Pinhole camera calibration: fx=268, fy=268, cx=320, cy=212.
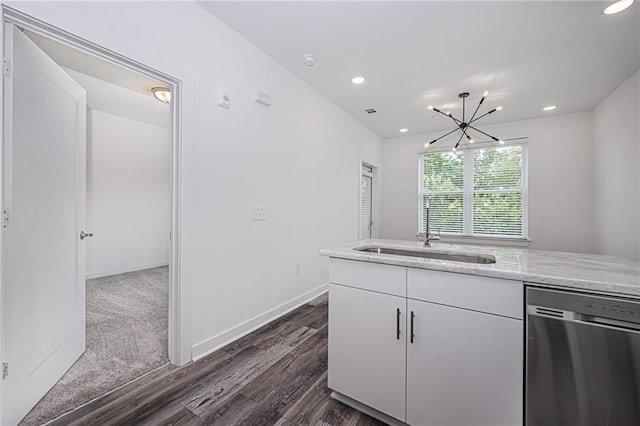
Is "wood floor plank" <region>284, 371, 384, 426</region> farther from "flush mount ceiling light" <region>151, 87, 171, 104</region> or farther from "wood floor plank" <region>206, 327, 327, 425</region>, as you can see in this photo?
"flush mount ceiling light" <region>151, 87, 171, 104</region>

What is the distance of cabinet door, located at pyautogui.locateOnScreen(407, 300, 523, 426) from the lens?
1.18 metres

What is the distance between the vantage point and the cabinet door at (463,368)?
1.18 m

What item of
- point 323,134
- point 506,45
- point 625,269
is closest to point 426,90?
point 506,45

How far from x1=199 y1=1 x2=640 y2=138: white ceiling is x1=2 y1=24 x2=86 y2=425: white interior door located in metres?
1.30

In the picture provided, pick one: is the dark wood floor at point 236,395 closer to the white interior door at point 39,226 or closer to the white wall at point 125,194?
the white interior door at point 39,226

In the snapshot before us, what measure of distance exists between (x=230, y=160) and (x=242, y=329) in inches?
60.7

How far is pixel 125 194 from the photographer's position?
191 inches

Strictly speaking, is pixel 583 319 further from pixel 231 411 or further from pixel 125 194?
pixel 125 194

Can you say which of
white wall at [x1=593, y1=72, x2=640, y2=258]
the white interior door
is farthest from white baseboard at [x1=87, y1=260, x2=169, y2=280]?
white wall at [x1=593, y1=72, x2=640, y2=258]

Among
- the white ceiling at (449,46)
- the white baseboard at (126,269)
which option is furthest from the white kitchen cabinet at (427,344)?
the white baseboard at (126,269)

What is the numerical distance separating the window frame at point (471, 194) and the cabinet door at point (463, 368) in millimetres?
4132

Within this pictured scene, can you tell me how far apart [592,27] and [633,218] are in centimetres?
221

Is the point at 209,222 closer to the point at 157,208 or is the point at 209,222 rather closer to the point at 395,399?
the point at 395,399

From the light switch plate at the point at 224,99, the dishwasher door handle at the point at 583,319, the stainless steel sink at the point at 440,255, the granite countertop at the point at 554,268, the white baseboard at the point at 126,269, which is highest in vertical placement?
the light switch plate at the point at 224,99
